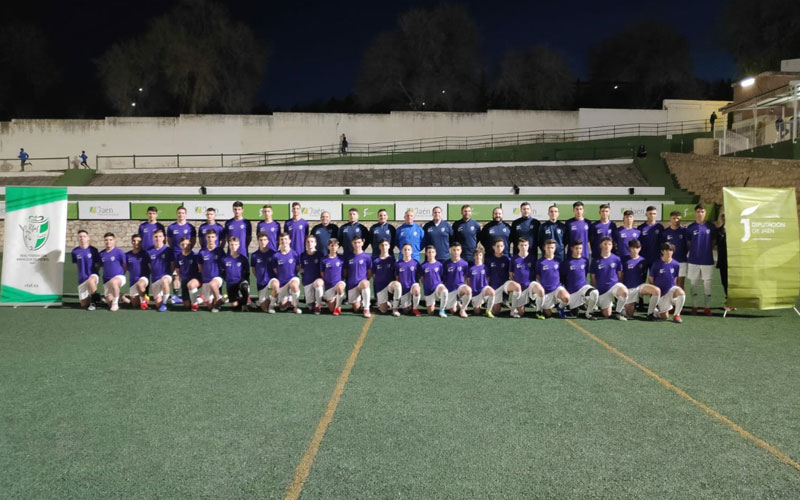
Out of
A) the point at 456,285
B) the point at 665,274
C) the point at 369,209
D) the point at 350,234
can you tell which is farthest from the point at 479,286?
the point at 369,209

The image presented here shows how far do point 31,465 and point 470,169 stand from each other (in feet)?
76.3

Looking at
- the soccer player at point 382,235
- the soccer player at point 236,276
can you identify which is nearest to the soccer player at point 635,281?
the soccer player at point 382,235

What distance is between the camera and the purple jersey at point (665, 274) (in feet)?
27.3

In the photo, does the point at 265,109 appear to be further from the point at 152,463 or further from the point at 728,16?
the point at 152,463

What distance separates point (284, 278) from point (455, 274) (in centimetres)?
269

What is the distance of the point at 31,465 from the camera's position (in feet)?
11.2

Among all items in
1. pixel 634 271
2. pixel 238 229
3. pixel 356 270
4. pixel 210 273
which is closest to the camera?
pixel 634 271

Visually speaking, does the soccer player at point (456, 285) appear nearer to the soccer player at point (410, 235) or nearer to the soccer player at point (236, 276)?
the soccer player at point (410, 235)

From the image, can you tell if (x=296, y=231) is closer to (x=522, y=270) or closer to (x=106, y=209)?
(x=522, y=270)

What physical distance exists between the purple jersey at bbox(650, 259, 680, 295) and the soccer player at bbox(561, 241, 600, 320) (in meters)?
0.92

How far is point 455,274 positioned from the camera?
860cm

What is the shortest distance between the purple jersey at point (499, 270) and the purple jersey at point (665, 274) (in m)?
2.20

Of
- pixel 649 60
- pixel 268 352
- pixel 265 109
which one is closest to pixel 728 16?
pixel 649 60

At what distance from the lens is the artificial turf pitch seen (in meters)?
3.26
